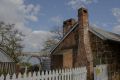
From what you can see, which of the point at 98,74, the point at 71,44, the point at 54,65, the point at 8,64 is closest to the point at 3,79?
the point at 98,74

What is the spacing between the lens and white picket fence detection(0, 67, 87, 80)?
676 cm

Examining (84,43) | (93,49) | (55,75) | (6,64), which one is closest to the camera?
(55,75)

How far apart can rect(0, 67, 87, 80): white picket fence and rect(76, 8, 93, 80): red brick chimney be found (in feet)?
8.72

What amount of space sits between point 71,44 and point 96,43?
3552 millimetres

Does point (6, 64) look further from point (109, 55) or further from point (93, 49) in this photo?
point (109, 55)

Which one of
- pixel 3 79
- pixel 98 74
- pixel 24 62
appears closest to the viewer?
pixel 3 79

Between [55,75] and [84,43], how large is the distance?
22.3ft

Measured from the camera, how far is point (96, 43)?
1583 cm

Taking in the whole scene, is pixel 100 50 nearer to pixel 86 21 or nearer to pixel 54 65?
pixel 86 21

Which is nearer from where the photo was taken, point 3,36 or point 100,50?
point 100,50

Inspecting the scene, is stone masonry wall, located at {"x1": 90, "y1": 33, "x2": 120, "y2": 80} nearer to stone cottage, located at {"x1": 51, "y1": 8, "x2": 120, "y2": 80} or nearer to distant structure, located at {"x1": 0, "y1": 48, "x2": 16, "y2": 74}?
stone cottage, located at {"x1": 51, "y1": 8, "x2": 120, "y2": 80}

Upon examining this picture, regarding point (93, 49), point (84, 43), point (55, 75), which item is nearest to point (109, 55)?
point (93, 49)

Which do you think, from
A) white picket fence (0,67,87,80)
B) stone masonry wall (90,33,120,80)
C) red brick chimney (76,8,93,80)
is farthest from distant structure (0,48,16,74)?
white picket fence (0,67,87,80)

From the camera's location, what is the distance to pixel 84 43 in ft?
49.8
